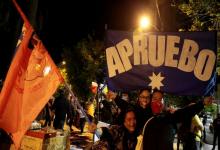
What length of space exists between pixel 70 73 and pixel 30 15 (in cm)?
3111

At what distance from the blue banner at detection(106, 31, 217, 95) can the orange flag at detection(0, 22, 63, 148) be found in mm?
1816

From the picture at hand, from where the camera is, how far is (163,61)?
6.30m

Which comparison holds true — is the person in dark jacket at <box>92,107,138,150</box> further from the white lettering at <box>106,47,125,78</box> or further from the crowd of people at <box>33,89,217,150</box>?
the white lettering at <box>106,47,125,78</box>

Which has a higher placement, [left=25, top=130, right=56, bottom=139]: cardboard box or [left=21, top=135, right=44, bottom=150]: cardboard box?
[left=25, top=130, right=56, bottom=139]: cardboard box

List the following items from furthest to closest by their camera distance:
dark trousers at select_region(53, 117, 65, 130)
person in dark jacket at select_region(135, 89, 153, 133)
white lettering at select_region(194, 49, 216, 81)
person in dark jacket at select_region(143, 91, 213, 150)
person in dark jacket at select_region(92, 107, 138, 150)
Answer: dark trousers at select_region(53, 117, 65, 130) < white lettering at select_region(194, 49, 216, 81) < person in dark jacket at select_region(135, 89, 153, 133) < person in dark jacket at select_region(92, 107, 138, 150) < person in dark jacket at select_region(143, 91, 213, 150)

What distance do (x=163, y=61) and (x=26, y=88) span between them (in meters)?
2.51

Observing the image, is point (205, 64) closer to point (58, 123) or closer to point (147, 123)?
point (147, 123)

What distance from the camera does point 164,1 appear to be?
15.7 m

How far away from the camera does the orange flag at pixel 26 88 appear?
15.5 ft

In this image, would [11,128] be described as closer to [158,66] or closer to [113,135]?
[113,135]

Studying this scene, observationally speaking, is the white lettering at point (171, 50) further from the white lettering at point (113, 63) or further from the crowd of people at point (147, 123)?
the white lettering at point (113, 63)

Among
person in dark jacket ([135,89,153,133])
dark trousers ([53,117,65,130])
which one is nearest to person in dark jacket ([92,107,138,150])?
person in dark jacket ([135,89,153,133])

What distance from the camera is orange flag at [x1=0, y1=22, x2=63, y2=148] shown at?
472 centimetres

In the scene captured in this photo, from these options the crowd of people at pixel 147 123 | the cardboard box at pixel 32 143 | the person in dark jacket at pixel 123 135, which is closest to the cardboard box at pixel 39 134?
the cardboard box at pixel 32 143
